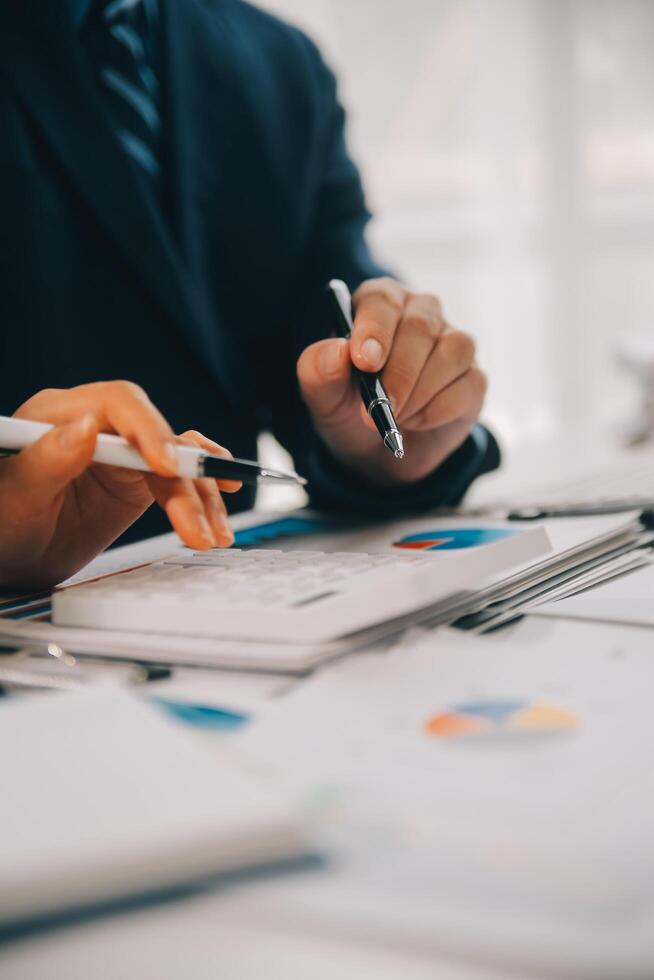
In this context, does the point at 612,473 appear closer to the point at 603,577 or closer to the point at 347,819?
the point at 603,577

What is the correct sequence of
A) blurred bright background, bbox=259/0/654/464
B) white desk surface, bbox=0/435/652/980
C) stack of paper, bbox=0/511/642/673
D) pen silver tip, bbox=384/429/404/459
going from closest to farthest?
white desk surface, bbox=0/435/652/980 → stack of paper, bbox=0/511/642/673 → pen silver tip, bbox=384/429/404/459 → blurred bright background, bbox=259/0/654/464

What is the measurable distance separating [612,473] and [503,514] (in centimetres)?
20

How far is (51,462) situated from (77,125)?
15.4 inches

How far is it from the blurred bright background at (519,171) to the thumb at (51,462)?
191cm

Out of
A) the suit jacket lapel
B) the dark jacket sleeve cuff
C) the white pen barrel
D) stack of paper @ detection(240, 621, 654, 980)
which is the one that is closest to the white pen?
the white pen barrel

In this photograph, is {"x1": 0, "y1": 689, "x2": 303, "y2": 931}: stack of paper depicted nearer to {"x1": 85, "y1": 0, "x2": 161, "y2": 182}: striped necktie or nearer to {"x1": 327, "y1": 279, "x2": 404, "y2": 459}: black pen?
{"x1": 327, "y1": 279, "x2": 404, "y2": 459}: black pen

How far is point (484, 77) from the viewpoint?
2227 millimetres

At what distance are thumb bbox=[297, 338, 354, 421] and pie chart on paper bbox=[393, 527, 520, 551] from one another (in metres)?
0.10

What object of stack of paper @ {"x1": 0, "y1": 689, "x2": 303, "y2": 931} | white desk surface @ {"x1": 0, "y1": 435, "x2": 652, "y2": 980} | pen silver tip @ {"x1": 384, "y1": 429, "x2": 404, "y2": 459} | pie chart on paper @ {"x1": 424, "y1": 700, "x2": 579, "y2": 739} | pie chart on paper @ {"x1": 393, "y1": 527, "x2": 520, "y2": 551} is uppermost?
pen silver tip @ {"x1": 384, "y1": 429, "x2": 404, "y2": 459}

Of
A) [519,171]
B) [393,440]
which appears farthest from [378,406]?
[519,171]

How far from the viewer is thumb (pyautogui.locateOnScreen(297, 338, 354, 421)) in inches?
19.9

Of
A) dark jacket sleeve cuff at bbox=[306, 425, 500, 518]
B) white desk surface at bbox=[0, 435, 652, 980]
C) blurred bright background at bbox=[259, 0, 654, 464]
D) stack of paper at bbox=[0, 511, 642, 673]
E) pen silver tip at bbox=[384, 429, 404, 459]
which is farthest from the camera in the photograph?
blurred bright background at bbox=[259, 0, 654, 464]

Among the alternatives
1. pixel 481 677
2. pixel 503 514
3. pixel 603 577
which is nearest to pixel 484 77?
pixel 503 514

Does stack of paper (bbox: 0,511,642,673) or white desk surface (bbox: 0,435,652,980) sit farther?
stack of paper (bbox: 0,511,642,673)
